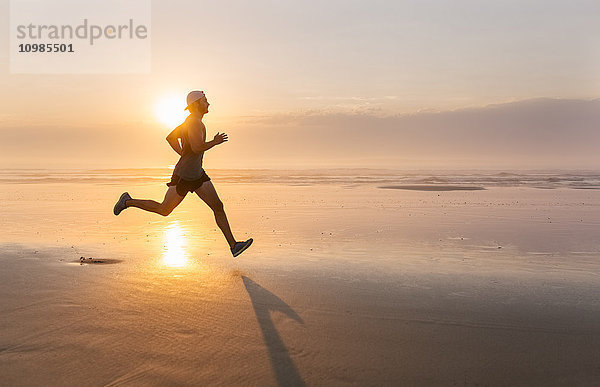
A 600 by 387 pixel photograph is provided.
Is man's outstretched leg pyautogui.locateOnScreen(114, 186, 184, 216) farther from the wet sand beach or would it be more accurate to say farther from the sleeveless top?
the wet sand beach

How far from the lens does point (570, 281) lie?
6270 mm

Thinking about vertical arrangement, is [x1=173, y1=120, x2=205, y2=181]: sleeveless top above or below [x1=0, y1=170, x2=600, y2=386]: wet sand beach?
above

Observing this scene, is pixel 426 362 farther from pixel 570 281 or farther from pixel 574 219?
pixel 574 219

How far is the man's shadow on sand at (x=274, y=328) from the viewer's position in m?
3.66

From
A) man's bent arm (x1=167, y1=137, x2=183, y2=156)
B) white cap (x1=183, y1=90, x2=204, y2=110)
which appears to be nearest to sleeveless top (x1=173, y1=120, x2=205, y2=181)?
man's bent arm (x1=167, y1=137, x2=183, y2=156)

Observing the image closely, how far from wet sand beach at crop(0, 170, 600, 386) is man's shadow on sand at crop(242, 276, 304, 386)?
19 millimetres

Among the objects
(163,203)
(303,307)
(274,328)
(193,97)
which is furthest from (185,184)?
(274,328)

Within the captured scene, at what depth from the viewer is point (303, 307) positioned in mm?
5262

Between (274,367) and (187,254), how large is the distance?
4.57 meters

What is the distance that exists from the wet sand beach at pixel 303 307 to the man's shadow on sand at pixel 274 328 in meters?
0.02

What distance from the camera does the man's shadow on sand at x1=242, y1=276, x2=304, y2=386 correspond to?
12.0ft

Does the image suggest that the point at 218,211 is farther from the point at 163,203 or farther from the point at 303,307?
the point at 303,307

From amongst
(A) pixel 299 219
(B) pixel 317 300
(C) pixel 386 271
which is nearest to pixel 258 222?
(A) pixel 299 219

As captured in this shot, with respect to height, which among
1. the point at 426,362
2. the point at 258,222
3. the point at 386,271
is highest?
the point at 426,362
